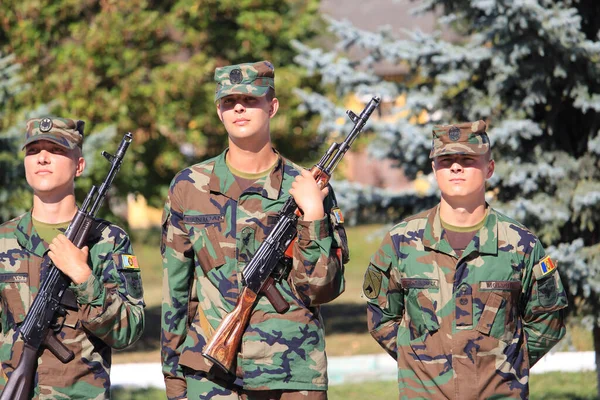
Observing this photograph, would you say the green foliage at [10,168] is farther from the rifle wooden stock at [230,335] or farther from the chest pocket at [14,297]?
the rifle wooden stock at [230,335]

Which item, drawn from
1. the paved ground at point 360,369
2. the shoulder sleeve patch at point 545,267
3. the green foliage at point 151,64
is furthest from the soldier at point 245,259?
the green foliage at point 151,64

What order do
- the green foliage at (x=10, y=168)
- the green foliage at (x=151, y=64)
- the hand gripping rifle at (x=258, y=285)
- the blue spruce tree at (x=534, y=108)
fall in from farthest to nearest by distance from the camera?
the green foliage at (x=151, y=64), the green foliage at (x=10, y=168), the blue spruce tree at (x=534, y=108), the hand gripping rifle at (x=258, y=285)

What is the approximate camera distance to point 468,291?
5.05 meters

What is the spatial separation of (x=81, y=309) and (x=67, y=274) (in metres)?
0.18

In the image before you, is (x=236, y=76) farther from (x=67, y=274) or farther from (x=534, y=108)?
(x=534, y=108)

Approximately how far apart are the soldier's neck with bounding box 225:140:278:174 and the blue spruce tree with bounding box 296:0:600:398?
459cm

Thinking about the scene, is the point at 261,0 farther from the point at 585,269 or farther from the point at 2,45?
the point at 585,269

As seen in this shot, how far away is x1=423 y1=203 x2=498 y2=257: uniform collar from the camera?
5062 millimetres

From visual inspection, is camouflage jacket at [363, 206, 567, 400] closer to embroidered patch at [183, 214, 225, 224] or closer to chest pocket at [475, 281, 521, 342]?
chest pocket at [475, 281, 521, 342]

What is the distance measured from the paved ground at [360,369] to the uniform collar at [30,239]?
5.51 metres

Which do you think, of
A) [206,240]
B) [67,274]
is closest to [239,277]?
[206,240]

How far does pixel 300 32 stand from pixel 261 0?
32.3 inches

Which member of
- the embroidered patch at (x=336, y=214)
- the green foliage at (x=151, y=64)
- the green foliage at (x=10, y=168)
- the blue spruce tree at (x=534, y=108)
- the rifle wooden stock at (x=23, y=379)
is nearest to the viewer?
the rifle wooden stock at (x=23, y=379)

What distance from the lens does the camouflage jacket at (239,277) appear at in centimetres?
505
